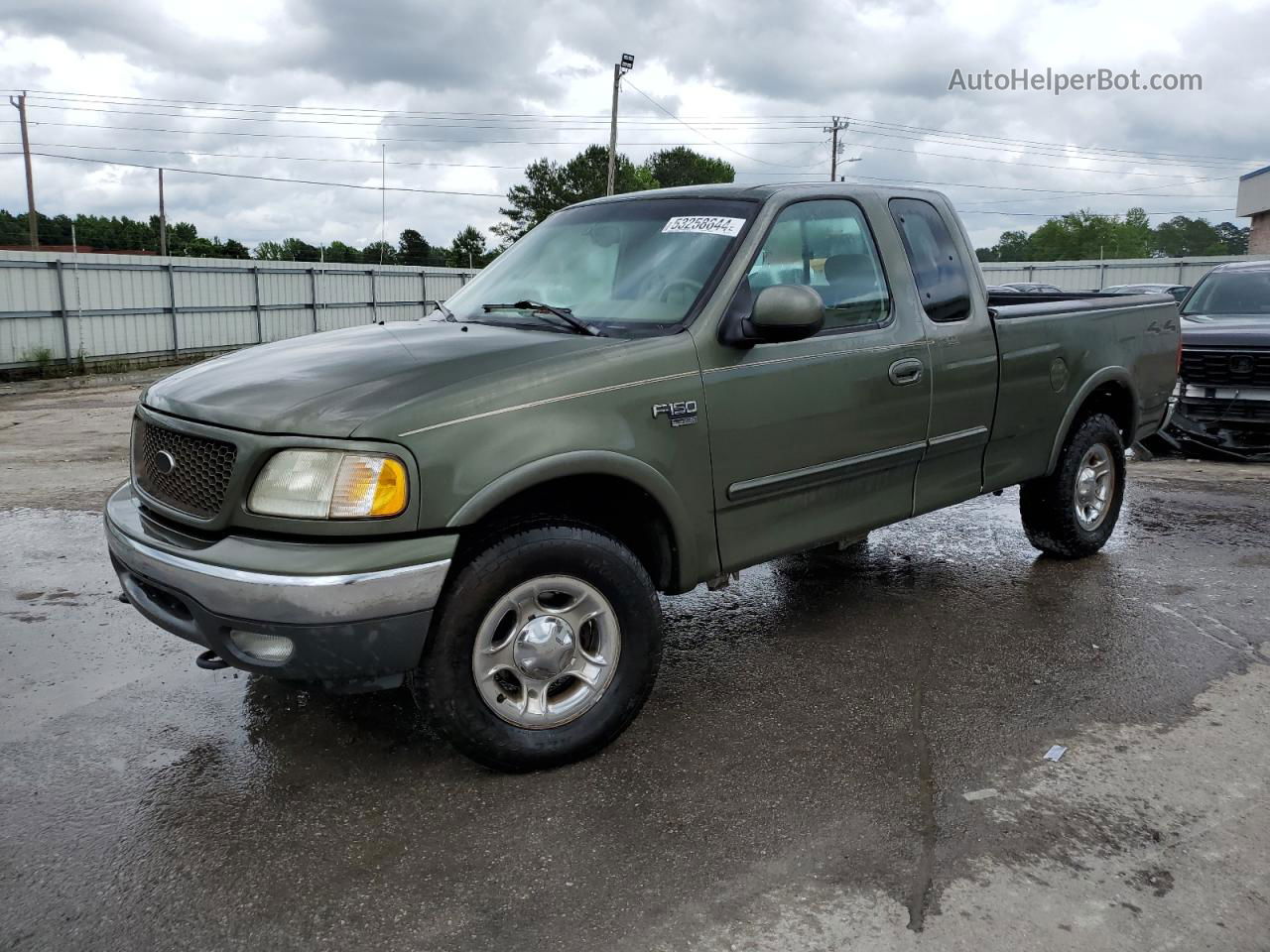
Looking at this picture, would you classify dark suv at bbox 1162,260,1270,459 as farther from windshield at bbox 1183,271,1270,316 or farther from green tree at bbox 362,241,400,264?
green tree at bbox 362,241,400,264

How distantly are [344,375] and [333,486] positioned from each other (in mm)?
458

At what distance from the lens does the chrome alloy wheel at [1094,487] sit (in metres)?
5.67

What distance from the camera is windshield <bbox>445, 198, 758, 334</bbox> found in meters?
3.79

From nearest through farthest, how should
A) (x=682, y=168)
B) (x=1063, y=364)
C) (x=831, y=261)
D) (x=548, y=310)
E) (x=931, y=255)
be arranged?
(x=548, y=310) < (x=831, y=261) < (x=931, y=255) < (x=1063, y=364) < (x=682, y=168)

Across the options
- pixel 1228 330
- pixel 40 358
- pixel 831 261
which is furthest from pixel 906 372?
pixel 40 358

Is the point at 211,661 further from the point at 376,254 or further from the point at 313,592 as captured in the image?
the point at 376,254

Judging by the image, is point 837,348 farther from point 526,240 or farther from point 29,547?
point 29,547

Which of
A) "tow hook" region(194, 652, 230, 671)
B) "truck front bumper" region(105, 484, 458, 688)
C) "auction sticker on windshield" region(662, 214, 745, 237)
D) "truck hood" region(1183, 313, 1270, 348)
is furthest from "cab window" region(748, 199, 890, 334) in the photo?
"truck hood" region(1183, 313, 1270, 348)

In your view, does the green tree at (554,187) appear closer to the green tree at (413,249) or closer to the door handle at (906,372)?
the green tree at (413,249)

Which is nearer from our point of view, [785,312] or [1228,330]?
[785,312]

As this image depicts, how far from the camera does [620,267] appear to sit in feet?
13.2

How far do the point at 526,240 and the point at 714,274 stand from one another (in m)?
1.29

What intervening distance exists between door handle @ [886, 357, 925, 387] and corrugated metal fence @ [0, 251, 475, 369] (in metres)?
9.66

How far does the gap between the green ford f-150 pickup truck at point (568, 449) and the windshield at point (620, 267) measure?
1 centimetres
